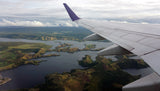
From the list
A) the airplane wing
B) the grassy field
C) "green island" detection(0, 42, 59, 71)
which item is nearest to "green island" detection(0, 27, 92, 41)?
the grassy field

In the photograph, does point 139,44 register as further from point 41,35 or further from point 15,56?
point 41,35

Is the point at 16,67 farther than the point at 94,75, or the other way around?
the point at 16,67

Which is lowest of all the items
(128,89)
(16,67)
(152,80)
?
(16,67)

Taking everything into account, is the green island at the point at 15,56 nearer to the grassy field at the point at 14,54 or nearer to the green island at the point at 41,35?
the grassy field at the point at 14,54

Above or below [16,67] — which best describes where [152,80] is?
above

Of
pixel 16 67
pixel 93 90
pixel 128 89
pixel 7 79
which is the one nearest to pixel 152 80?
pixel 128 89

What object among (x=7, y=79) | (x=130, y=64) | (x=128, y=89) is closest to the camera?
(x=128, y=89)

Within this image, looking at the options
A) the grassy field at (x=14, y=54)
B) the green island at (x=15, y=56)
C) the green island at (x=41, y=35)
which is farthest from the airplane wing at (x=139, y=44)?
the green island at (x=41, y=35)

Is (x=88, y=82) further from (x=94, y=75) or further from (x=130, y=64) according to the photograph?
(x=130, y=64)

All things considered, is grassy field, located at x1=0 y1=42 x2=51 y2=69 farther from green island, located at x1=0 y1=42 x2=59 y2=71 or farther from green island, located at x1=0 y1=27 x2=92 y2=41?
green island, located at x1=0 y1=27 x2=92 y2=41

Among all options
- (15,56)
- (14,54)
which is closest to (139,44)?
(15,56)

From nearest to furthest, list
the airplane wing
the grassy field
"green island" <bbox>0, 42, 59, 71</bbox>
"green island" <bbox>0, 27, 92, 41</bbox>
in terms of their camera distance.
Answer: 1. the airplane wing
2. "green island" <bbox>0, 42, 59, 71</bbox>
3. the grassy field
4. "green island" <bbox>0, 27, 92, 41</bbox>
